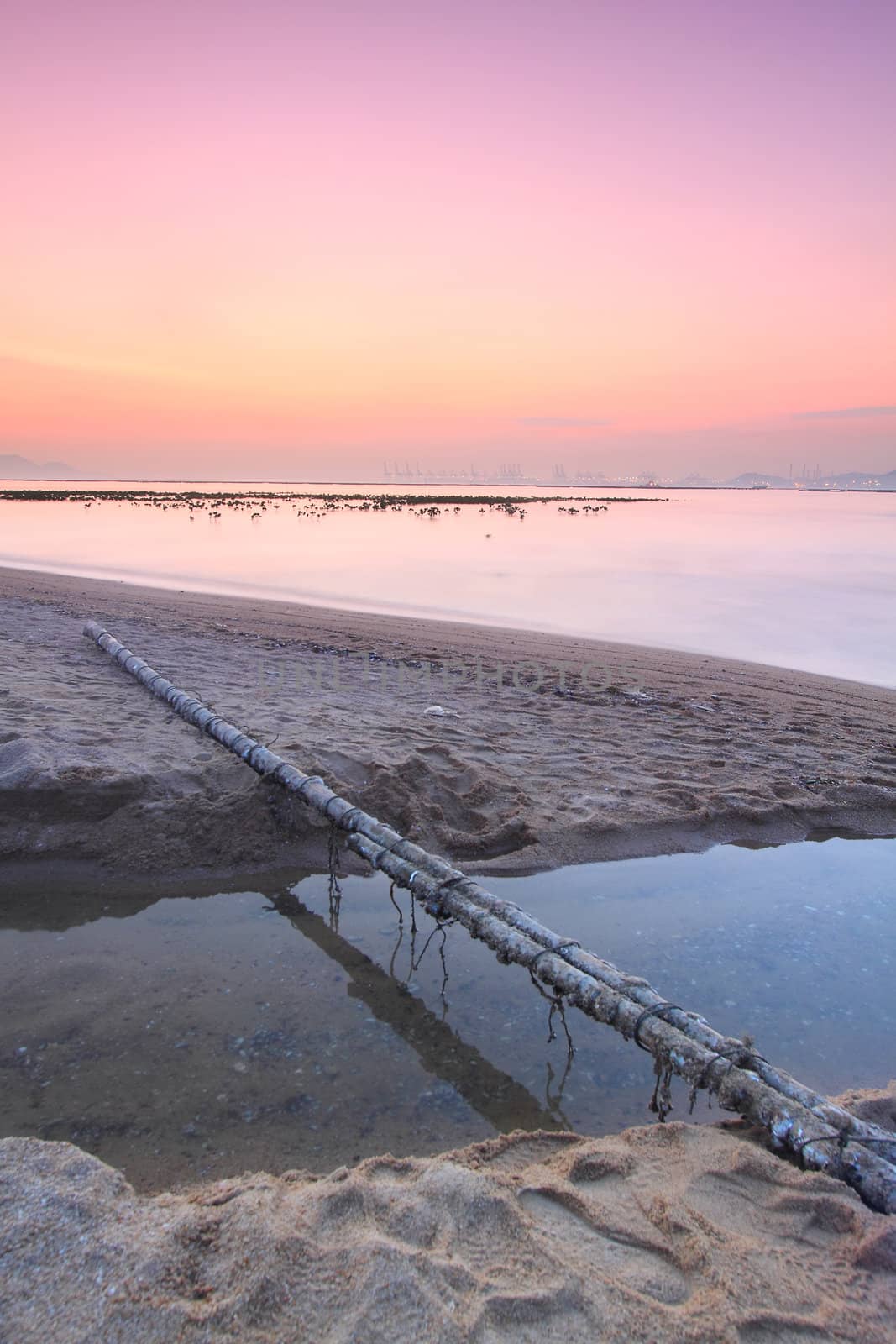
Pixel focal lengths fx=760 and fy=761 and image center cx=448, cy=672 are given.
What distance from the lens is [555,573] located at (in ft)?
86.4

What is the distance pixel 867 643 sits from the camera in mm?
16000

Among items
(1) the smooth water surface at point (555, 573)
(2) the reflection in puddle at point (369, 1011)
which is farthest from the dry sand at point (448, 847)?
(1) the smooth water surface at point (555, 573)

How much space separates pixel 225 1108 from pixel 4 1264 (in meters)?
1.40

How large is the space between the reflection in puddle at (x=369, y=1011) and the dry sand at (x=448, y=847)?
0.44 m

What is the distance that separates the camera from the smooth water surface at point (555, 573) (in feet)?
56.4

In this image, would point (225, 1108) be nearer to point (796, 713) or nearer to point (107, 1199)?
point (107, 1199)

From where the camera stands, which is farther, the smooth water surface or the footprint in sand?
the smooth water surface

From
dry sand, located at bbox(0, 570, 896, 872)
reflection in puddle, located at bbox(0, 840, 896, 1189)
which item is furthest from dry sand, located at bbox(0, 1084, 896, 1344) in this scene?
dry sand, located at bbox(0, 570, 896, 872)

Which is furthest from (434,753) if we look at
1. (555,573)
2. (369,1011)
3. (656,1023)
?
(555,573)

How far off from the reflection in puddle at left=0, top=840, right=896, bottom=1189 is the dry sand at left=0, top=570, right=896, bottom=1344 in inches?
17.4

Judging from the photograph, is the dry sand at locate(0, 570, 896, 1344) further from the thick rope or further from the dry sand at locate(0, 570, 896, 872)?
the thick rope

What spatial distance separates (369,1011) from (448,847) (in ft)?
6.62

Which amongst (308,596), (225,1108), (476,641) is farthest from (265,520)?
(225,1108)

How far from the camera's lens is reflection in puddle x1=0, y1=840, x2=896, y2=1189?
3.58 meters
